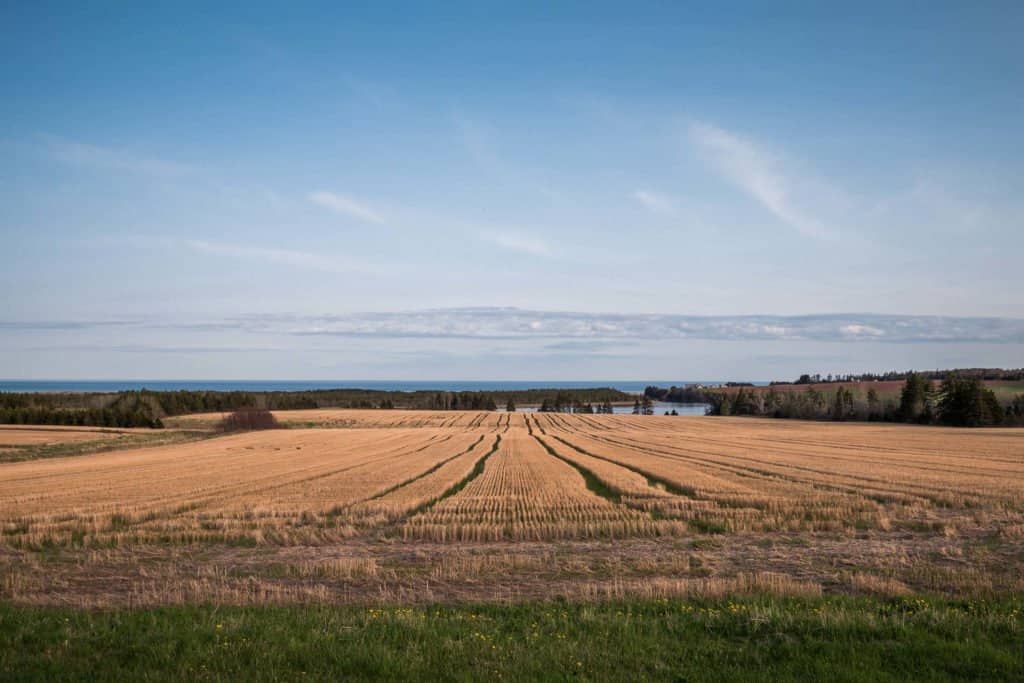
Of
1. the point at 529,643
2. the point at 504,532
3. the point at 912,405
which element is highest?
the point at 529,643

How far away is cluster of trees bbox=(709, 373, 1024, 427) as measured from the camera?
107 m

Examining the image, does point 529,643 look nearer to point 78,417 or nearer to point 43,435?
point 43,435

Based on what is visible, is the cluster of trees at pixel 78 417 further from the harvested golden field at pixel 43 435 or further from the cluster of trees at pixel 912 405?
the cluster of trees at pixel 912 405

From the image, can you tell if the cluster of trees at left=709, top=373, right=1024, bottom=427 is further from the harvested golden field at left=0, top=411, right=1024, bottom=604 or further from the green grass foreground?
the green grass foreground

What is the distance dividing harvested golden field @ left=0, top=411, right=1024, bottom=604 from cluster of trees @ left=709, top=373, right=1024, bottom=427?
8065cm

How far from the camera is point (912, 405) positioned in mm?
121312

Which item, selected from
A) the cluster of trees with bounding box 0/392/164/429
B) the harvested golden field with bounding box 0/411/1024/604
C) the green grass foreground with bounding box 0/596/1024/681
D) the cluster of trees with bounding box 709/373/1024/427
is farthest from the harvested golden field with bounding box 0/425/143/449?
the cluster of trees with bounding box 709/373/1024/427

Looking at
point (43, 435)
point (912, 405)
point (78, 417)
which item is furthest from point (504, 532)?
point (912, 405)

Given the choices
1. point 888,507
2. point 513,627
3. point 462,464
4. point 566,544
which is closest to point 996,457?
point 888,507

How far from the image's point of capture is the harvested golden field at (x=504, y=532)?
13.8m

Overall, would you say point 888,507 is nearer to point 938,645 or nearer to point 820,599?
point 820,599

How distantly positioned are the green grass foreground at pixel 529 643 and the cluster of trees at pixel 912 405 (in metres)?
117

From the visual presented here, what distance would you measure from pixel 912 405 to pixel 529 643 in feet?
441

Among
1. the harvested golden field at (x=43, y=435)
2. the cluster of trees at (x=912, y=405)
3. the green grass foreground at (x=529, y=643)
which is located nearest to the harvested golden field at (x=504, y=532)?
the green grass foreground at (x=529, y=643)
